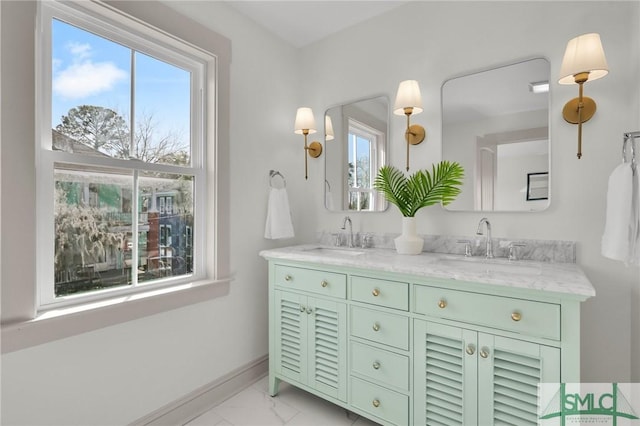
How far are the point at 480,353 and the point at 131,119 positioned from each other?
199 cm

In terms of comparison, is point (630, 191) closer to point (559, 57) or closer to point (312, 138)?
point (559, 57)

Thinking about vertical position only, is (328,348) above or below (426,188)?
below

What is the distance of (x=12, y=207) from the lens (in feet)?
3.92

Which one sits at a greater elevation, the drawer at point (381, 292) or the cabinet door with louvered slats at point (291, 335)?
the drawer at point (381, 292)

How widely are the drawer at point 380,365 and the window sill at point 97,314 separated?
94 cm

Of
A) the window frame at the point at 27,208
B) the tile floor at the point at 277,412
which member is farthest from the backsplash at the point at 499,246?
A: the window frame at the point at 27,208

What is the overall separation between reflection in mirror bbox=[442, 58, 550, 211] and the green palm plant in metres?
0.09

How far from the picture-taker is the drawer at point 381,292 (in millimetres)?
1481

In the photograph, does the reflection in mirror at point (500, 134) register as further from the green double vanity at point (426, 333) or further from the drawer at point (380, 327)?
the drawer at point (380, 327)

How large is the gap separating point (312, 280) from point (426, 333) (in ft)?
2.21

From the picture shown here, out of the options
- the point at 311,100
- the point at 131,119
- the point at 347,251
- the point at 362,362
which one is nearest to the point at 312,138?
the point at 311,100

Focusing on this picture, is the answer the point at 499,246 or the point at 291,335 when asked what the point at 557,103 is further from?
the point at 291,335

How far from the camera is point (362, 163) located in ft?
7.47

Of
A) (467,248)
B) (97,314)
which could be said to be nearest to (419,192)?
(467,248)
